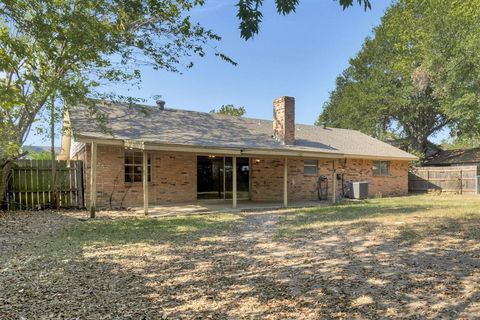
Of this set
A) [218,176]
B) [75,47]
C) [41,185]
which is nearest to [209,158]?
[218,176]

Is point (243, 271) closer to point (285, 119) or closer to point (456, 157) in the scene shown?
point (285, 119)

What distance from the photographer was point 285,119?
16031 mm

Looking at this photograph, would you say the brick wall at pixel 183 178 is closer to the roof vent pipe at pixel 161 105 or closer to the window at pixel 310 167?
the window at pixel 310 167

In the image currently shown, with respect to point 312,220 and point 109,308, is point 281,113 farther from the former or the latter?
point 109,308

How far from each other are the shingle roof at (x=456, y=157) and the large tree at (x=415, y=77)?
155 centimetres

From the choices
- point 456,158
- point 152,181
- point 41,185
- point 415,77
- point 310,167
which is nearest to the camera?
point 41,185

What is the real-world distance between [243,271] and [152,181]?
30.2 feet

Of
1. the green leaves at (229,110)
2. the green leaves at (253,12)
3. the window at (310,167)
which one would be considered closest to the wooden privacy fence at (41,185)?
the window at (310,167)

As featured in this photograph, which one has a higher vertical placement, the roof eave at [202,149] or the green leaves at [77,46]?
the green leaves at [77,46]

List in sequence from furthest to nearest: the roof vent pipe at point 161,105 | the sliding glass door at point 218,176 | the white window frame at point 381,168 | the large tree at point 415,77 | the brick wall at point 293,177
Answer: the large tree at point 415,77
the white window frame at point 381,168
the roof vent pipe at point 161,105
the brick wall at point 293,177
the sliding glass door at point 218,176

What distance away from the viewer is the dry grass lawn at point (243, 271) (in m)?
3.66

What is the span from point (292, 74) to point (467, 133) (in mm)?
17391

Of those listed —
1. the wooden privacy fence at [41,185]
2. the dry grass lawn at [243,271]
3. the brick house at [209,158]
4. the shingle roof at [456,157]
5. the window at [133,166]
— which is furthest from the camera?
the shingle roof at [456,157]

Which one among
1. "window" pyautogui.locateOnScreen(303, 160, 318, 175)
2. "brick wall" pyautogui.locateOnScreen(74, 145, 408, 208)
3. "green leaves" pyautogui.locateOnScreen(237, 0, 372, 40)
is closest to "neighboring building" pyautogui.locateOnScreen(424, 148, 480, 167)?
"brick wall" pyautogui.locateOnScreen(74, 145, 408, 208)
